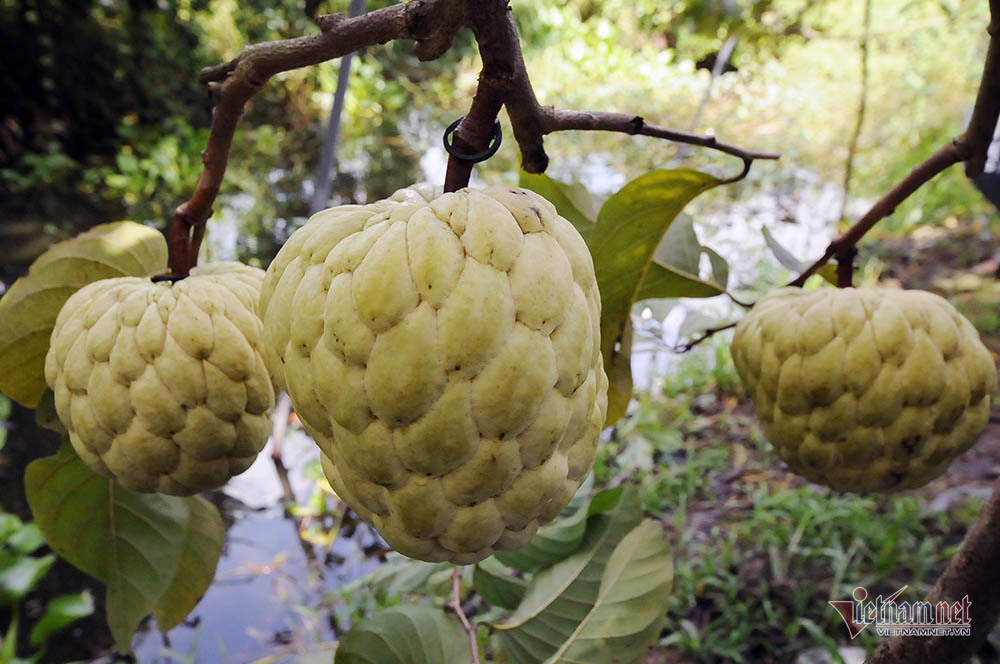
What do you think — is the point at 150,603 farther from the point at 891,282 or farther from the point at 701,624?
the point at 891,282

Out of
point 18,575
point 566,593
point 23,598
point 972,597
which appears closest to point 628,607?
point 566,593

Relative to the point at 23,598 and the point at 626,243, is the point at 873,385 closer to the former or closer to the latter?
the point at 626,243

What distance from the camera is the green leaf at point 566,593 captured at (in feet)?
2.59

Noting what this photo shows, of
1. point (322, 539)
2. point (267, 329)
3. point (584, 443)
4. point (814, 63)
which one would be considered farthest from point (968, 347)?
point (814, 63)

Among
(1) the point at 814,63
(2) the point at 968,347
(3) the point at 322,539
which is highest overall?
(2) the point at 968,347

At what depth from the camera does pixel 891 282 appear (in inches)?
126

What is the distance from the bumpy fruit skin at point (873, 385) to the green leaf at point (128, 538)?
2.42ft

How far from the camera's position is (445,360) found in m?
0.41

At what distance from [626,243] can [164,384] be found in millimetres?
490

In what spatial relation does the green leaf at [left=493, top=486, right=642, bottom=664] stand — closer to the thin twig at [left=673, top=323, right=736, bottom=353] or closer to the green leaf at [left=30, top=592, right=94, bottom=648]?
the thin twig at [left=673, top=323, right=736, bottom=353]

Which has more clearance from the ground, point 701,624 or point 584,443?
point 584,443

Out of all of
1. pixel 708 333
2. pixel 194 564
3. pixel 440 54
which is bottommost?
pixel 194 564

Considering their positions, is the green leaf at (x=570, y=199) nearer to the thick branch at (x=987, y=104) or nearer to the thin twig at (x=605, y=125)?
the thin twig at (x=605, y=125)

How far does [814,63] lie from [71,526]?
5.93 meters
